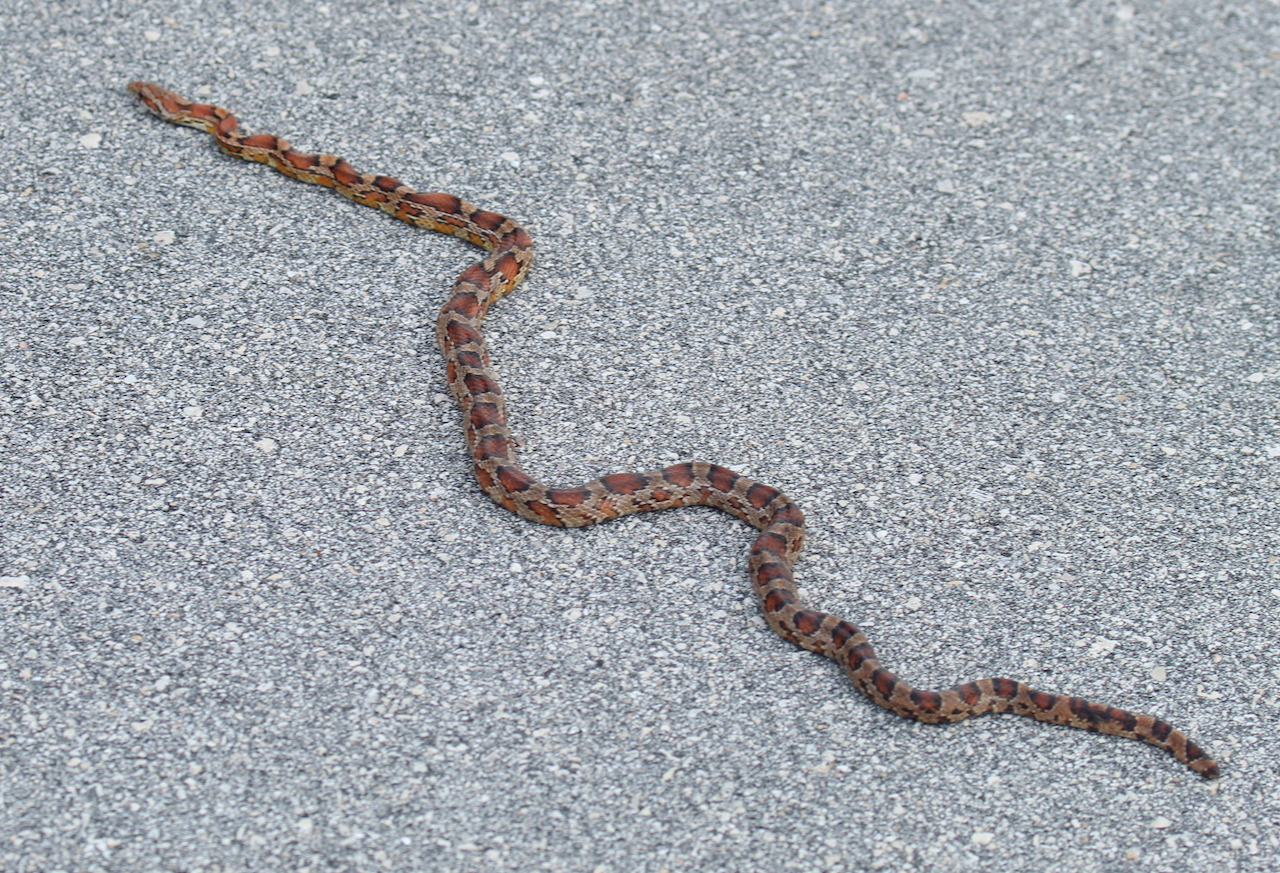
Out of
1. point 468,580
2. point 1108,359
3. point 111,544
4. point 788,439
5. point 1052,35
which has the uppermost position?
Answer: point 1052,35

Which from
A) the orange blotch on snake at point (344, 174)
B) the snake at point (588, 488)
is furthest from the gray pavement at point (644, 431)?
the orange blotch on snake at point (344, 174)

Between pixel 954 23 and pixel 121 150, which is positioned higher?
pixel 954 23

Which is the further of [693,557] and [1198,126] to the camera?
[1198,126]

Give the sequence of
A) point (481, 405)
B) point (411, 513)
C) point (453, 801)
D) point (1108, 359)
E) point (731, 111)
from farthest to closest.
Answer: point (731, 111), point (1108, 359), point (481, 405), point (411, 513), point (453, 801)

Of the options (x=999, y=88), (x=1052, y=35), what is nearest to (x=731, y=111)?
(x=999, y=88)

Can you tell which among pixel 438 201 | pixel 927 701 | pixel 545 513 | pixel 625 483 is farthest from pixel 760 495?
pixel 438 201

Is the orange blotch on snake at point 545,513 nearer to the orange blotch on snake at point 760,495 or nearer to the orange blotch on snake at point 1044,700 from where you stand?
the orange blotch on snake at point 760,495

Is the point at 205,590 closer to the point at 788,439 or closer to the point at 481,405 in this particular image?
the point at 481,405

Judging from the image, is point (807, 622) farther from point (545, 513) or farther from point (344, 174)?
point (344, 174)

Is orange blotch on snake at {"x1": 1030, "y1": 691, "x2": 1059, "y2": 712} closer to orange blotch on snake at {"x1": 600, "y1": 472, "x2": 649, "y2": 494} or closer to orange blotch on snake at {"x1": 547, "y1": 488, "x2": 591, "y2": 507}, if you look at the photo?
orange blotch on snake at {"x1": 600, "y1": 472, "x2": 649, "y2": 494}
